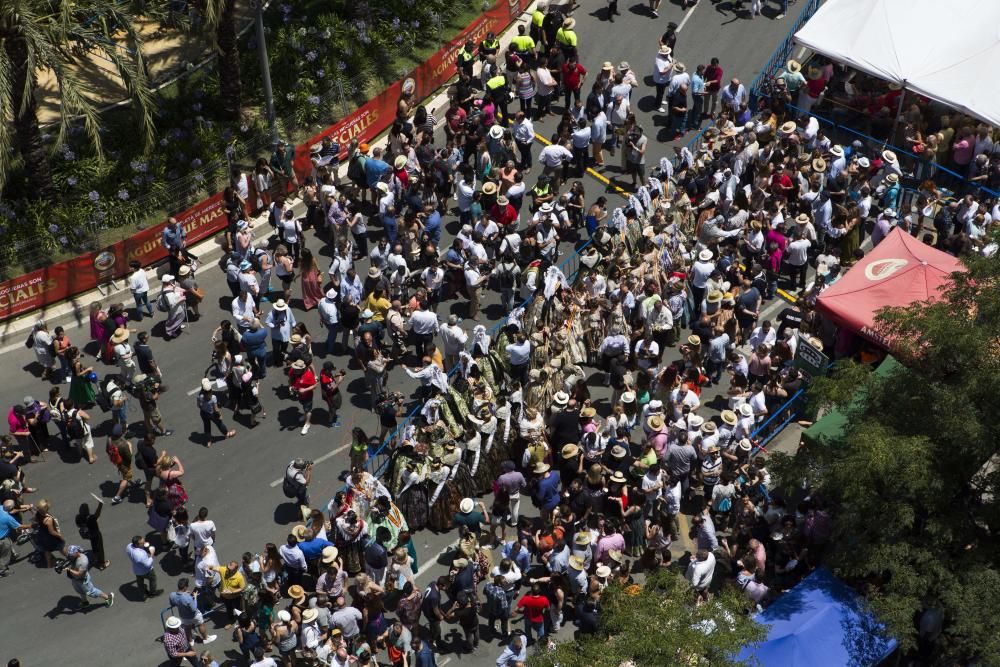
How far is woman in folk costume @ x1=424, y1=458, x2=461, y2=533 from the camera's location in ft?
72.4

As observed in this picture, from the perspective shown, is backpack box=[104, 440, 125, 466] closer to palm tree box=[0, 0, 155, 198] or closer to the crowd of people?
the crowd of people

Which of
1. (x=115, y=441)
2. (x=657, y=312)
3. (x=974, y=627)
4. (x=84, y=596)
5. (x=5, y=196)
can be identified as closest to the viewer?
(x=974, y=627)

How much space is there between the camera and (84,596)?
21.4 m

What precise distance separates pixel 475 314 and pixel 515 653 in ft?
30.5

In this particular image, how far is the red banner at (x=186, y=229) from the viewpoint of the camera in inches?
1065

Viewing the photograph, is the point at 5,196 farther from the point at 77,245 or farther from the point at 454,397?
the point at 454,397

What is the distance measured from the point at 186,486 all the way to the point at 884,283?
515 inches

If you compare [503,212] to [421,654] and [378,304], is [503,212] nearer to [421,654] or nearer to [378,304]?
[378,304]

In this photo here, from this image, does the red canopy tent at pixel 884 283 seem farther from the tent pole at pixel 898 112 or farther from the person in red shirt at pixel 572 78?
the person in red shirt at pixel 572 78

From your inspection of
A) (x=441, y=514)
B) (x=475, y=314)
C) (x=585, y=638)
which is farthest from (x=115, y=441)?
(x=585, y=638)

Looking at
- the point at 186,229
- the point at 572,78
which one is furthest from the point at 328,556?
the point at 572,78

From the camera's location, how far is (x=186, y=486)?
23.6 m

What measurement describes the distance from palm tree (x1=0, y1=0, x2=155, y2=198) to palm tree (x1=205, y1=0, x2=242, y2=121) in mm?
1926

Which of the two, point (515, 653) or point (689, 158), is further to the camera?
point (689, 158)
